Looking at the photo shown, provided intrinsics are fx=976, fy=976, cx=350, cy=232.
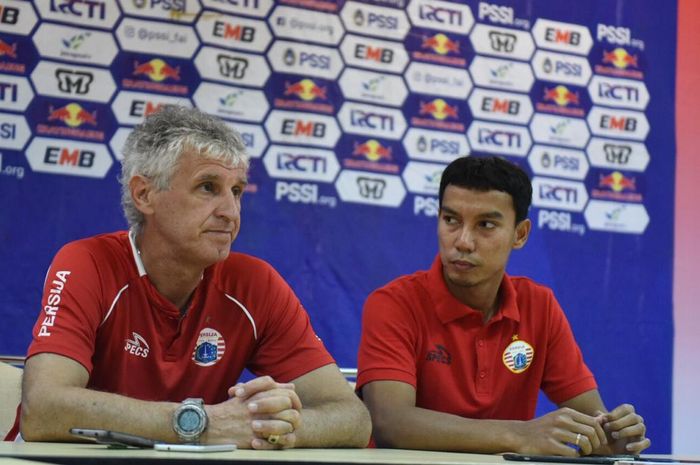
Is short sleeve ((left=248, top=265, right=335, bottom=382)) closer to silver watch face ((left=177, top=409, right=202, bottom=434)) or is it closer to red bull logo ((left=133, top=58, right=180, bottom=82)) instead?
silver watch face ((left=177, top=409, right=202, bottom=434))

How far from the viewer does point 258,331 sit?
2135mm

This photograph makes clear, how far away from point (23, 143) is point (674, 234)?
234 cm

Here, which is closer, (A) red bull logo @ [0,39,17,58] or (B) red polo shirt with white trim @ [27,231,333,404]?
(B) red polo shirt with white trim @ [27,231,333,404]

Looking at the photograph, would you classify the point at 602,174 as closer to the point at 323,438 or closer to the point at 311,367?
the point at 311,367

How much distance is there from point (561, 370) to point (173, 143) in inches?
43.9

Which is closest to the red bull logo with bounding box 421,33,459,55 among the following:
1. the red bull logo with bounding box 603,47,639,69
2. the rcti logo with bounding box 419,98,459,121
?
the rcti logo with bounding box 419,98,459,121

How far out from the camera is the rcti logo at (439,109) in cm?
344

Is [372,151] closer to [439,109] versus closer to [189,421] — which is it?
[439,109]

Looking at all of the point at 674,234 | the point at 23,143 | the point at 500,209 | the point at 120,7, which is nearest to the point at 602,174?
the point at 674,234

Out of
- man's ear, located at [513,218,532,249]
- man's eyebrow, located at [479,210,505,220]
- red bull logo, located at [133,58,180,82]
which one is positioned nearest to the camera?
man's eyebrow, located at [479,210,505,220]

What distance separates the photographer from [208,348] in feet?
6.82

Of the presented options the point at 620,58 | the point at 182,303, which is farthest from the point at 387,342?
the point at 620,58

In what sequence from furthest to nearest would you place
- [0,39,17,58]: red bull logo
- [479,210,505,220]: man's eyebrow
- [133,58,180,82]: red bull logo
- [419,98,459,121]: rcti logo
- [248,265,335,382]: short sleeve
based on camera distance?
[419,98,459,121]: rcti logo, [133,58,180,82]: red bull logo, [0,39,17,58]: red bull logo, [479,210,505,220]: man's eyebrow, [248,265,335,382]: short sleeve

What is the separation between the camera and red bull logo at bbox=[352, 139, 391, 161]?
10.9 feet
